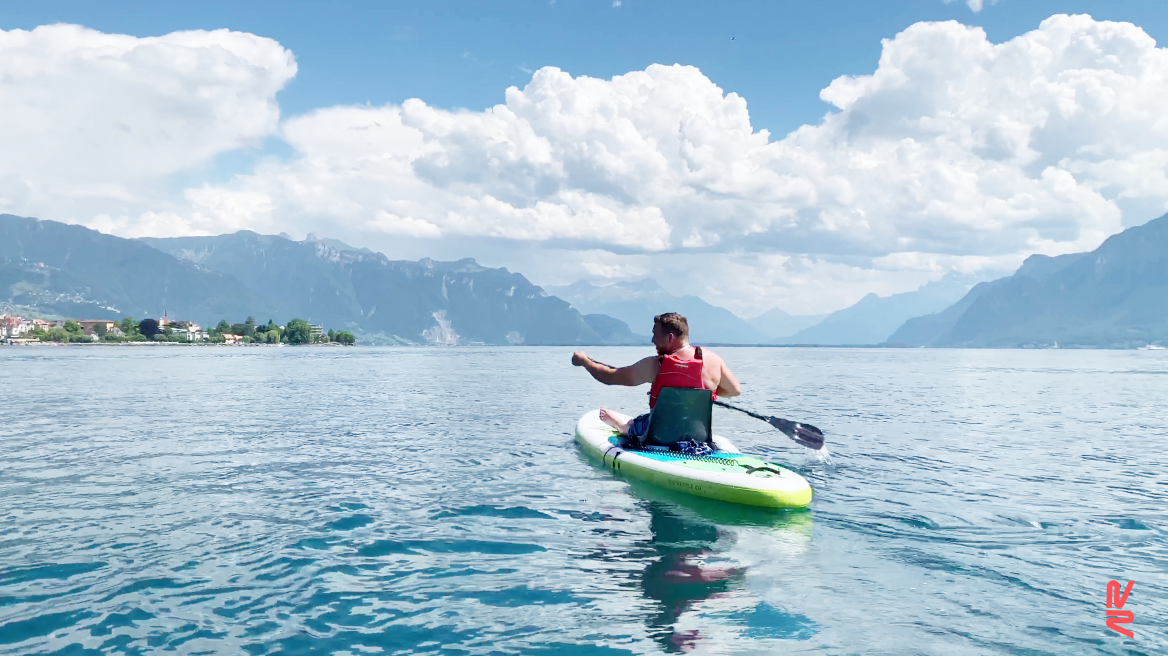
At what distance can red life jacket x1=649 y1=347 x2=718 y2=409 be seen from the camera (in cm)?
1370

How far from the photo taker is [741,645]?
6.90 m

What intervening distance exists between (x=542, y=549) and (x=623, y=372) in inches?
158

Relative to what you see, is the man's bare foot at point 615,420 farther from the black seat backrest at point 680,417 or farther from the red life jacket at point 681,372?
the red life jacket at point 681,372

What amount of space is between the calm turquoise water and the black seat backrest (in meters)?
1.36

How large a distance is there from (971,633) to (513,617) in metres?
4.73

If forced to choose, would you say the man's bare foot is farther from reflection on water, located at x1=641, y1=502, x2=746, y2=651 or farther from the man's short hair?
reflection on water, located at x1=641, y1=502, x2=746, y2=651

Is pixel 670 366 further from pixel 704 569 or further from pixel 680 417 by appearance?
pixel 704 569

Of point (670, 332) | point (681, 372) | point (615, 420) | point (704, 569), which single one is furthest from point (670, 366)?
point (615, 420)

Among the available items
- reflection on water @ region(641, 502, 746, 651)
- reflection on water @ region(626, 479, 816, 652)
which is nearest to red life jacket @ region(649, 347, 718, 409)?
reflection on water @ region(626, 479, 816, 652)

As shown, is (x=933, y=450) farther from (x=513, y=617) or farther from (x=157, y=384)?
(x=157, y=384)

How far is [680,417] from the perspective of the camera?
48.2 ft

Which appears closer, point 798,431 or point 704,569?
point 704,569

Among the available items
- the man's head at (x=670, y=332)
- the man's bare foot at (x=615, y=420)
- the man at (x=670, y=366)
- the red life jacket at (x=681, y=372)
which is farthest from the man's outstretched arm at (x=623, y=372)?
the man's bare foot at (x=615, y=420)

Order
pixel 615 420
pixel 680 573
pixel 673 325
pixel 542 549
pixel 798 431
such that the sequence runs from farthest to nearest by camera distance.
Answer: pixel 615 420, pixel 798 431, pixel 673 325, pixel 542 549, pixel 680 573
